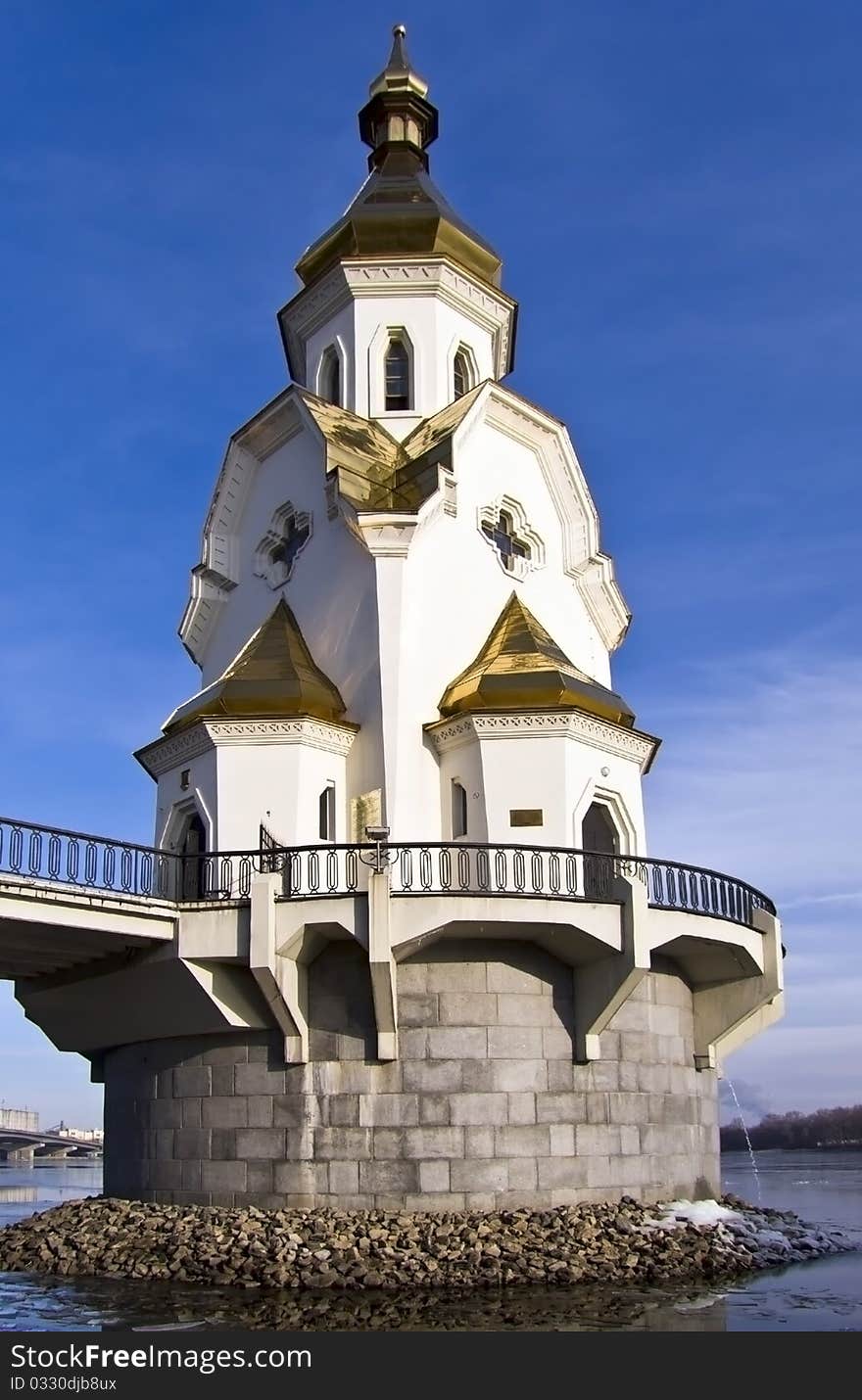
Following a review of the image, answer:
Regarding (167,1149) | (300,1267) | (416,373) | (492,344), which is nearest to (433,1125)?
(300,1267)

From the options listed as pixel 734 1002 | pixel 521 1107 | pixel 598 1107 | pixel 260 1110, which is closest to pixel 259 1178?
pixel 260 1110

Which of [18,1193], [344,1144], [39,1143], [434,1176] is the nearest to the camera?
[434,1176]

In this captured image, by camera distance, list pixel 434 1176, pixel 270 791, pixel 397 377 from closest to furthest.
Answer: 1. pixel 434 1176
2. pixel 270 791
3. pixel 397 377

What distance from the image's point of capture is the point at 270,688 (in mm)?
19781

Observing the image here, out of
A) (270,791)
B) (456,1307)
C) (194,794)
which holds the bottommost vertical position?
(456,1307)

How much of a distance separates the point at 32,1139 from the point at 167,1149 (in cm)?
7277

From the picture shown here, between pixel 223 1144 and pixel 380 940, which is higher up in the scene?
pixel 380 940

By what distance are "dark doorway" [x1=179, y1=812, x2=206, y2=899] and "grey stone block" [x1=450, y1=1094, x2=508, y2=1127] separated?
4765 mm

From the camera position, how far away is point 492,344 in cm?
2609

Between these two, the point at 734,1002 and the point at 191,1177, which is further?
the point at 734,1002

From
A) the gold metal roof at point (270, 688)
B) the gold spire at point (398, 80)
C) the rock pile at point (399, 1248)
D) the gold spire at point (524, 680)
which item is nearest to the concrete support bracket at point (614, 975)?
the rock pile at point (399, 1248)

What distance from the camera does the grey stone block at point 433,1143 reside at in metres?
16.6

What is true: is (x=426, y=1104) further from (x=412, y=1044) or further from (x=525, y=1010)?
(x=525, y=1010)

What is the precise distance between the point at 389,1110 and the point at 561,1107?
2.23 meters
